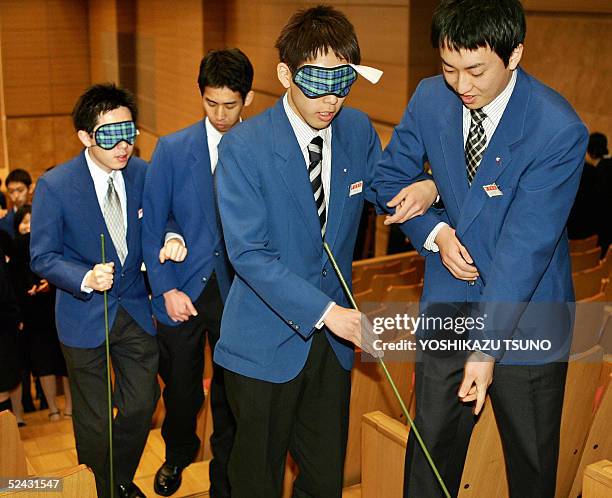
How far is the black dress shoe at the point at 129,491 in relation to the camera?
2.94 metres

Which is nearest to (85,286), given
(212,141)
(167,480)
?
(212,141)

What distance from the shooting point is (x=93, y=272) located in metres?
2.73

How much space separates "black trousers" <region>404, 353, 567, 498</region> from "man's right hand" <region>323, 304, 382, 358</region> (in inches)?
8.0

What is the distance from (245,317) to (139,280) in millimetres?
943

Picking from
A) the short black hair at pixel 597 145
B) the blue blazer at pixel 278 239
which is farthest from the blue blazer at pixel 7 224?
the short black hair at pixel 597 145

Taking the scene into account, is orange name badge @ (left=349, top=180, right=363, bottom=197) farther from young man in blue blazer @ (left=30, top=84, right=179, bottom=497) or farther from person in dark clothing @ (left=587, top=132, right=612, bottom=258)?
person in dark clothing @ (left=587, top=132, right=612, bottom=258)

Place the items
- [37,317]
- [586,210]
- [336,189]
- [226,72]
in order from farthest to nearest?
1. [586,210]
2. [37,317]
3. [226,72]
4. [336,189]

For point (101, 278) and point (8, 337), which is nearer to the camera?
point (101, 278)

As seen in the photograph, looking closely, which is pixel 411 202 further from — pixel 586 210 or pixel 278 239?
pixel 586 210

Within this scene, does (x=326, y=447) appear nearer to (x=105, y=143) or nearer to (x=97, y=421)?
(x=97, y=421)

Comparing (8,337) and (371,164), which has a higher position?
(371,164)

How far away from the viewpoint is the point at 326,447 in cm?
227

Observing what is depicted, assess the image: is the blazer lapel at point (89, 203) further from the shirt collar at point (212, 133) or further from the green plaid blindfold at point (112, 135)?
the shirt collar at point (212, 133)

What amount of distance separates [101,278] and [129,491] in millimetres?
811
